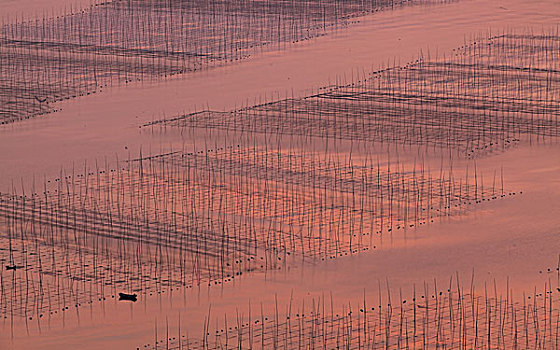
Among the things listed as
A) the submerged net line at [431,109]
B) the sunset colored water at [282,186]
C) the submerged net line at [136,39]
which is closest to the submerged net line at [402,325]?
the sunset colored water at [282,186]

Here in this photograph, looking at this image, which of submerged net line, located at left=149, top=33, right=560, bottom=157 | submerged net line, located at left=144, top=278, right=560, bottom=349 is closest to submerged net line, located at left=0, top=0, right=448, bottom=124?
submerged net line, located at left=149, top=33, right=560, bottom=157

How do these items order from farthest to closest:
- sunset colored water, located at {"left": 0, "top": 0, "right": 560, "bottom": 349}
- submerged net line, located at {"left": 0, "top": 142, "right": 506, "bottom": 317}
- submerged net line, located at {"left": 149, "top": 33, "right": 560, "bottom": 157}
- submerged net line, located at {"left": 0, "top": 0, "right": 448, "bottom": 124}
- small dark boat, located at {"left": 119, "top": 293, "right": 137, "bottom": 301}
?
submerged net line, located at {"left": 0, "top": 0, "right": 448, "bottom": 124} < submerged net line, located at {"left": 149, "top": 33, "right": 560, "bottom": 157} < submerged net line, located at {"left": 0, "top": 142, "right": 506, "bottom": 317} < small dark boat, located at {"left": 119, "top": 293, "right": 137, "bottom": 301} < sunset colored water, located at {"left": 0, "top": 0, "right": 560, "bottom": 349}

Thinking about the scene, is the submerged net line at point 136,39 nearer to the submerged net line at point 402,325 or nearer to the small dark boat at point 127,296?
the small dark boat at point 127,296

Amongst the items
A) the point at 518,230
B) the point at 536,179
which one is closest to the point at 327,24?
the point at 536,179

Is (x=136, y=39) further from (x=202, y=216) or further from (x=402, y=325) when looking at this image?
(x=402, y=325)

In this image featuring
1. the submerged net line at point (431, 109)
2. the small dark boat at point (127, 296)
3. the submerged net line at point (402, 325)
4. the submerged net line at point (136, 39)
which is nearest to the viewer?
the submerged net line at point (402, 325)

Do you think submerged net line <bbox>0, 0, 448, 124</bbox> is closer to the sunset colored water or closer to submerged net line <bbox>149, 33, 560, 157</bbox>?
the sunset colored water
